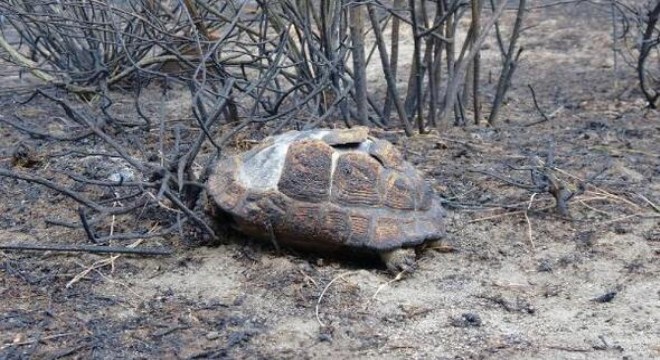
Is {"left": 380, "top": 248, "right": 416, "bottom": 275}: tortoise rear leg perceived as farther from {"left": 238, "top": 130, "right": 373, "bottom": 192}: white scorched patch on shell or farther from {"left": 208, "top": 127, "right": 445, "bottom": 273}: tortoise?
Answer: {"left": 238, "top": 130, "right": 373, "bottom": 192}: white scorched patch on shell

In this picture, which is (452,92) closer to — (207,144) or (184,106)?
(207,144)

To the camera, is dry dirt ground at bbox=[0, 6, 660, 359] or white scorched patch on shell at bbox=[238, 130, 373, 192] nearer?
dry dirt ground at bbox=[0, 6, 660, 359]

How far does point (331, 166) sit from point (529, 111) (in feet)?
13.4

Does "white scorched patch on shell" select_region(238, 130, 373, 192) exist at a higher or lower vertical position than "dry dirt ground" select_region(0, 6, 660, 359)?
higher

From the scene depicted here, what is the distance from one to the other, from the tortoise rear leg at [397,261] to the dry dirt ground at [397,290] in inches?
2.5

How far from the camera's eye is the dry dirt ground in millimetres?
3629

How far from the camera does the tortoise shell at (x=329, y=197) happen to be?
13.7 feet

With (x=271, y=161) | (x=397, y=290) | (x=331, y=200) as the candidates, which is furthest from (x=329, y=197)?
(x=397, y=290)

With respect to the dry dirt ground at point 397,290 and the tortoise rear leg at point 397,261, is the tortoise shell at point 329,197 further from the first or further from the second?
the dry dirt ground at point 397,290

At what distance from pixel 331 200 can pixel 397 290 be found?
1.61 feet

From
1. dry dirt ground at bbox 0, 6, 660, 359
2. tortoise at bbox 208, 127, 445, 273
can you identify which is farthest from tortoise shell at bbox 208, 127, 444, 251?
dry dirt ground at bbox 0, 6, 660, 359

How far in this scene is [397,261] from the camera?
421 cm

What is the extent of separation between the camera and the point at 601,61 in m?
9.86

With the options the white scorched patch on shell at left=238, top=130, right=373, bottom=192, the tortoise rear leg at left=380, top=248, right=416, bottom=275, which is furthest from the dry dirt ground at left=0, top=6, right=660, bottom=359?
the white scorched patch on shell at left=238, top=130, right=373, bottom=192
